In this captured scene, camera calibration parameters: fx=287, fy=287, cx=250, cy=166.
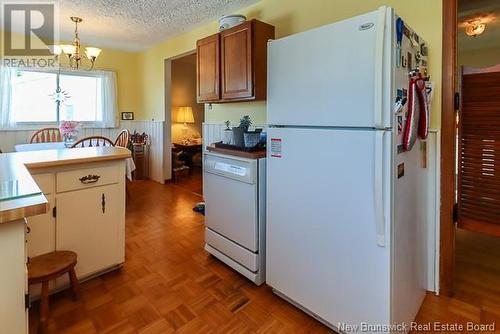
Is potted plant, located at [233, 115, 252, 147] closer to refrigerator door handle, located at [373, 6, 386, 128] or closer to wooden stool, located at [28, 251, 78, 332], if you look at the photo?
refrigerator door handle, located at [373, 6, 386, 128]

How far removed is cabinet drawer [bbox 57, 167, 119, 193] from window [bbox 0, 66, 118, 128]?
342 centimetres

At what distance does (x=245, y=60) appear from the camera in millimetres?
2457

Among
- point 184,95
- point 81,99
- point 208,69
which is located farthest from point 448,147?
point 184,95

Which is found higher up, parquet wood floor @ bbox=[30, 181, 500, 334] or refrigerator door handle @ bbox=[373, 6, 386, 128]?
refrigerator door handle @ bbox=[373, 6, 386, 128]

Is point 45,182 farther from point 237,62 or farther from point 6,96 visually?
point 6,96

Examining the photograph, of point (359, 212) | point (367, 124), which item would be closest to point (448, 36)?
point (367, 124)

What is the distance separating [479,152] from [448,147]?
0.81 feet

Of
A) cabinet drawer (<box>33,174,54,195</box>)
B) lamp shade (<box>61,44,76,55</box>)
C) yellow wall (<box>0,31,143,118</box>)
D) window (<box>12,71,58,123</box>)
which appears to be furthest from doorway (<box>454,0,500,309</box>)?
window (<box>12,71,58,123</box>)

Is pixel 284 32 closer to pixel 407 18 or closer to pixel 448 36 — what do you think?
pixel 407 18

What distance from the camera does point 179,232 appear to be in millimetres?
2943

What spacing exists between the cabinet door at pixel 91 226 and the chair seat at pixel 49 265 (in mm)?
111

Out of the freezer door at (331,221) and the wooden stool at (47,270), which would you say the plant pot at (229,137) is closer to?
the freezer door at (331,221)

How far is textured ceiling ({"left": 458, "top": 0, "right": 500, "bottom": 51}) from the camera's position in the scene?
273 cm

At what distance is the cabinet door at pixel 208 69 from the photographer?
2.76 metres
